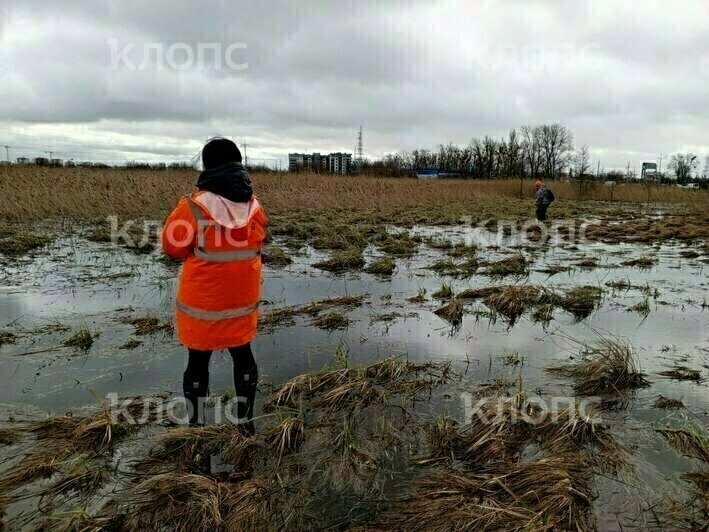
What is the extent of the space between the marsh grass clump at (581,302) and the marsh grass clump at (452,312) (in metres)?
1.46

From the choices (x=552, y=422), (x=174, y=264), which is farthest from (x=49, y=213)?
(x=552, y=422)

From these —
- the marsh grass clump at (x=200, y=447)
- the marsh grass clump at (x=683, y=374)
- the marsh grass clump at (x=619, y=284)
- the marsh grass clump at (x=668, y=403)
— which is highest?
the marsh grass clump at (x=619, y=284)

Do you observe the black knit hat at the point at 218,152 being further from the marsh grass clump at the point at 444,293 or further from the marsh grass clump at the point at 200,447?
the marsh grass clump at the point at 444,293

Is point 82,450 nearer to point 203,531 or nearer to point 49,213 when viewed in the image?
point 203,531

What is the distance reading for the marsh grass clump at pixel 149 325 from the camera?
523 centimetres

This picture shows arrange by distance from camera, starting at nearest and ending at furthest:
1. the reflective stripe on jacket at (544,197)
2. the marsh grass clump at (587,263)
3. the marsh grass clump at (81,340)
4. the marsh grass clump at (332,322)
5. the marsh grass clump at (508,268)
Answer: the marsh grass clump at (81,340)
the marsh grass clump at (332,322)
the marsh grass clump at (508,268)
the marsh grass clump at (587,263)
the reflective stripe on jacket at (544,197)

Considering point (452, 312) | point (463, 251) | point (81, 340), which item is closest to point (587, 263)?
point (463, 251)

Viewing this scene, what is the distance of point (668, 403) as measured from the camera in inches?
146

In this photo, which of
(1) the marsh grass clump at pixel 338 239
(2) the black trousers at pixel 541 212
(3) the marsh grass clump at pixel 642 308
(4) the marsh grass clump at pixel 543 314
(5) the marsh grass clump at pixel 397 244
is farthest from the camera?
(2) the black trousers at pixel 541 212

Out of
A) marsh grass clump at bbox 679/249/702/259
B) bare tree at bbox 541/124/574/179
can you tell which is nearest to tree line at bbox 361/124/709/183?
bare tree at bbox 541/124/574/179

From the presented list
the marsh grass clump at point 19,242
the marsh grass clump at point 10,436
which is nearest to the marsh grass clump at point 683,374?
the marsh grass clump at point 10,436

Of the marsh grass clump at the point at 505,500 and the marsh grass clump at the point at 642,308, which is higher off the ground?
the marsh grass clump at the point at 642,308

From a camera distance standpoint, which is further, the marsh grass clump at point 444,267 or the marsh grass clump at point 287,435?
the marsh grass clump at point 444,267

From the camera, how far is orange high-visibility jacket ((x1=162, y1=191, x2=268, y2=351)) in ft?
9.65
